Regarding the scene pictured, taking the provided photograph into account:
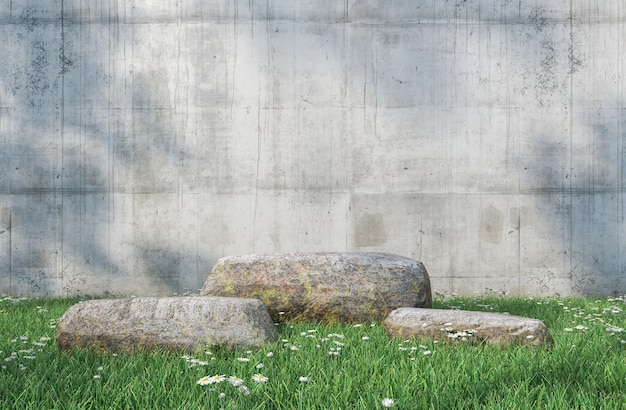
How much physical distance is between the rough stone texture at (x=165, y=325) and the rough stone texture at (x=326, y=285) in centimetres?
112

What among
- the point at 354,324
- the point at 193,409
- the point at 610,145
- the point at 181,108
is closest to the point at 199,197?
the point at 181,108

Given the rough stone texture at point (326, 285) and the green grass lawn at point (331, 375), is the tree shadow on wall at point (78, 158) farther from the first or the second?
the green grass lawn at point (331, 375)

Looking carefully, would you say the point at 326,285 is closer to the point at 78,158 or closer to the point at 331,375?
the point at 331,375

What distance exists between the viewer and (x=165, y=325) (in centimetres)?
470

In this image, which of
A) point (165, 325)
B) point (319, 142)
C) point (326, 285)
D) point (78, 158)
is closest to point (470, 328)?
point (326, 285)

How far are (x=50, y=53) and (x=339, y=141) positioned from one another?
13.8 feet

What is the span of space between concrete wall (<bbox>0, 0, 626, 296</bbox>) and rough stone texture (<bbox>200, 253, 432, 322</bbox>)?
3.02m

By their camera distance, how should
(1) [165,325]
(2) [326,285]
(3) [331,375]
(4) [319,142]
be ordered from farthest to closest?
(4) [319,142], (2) [326,285], (1) [165,325], (3) [331,375]

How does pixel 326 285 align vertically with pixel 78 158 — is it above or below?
below

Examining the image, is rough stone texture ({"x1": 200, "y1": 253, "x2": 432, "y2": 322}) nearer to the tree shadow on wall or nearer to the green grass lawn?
the green grass lawn

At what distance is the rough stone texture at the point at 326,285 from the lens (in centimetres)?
596

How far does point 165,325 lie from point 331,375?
1.46 meters

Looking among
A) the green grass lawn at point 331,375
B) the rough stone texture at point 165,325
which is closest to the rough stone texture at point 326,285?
the green grass lawn at point 331,375

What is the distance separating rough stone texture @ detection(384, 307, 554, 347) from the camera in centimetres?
466
